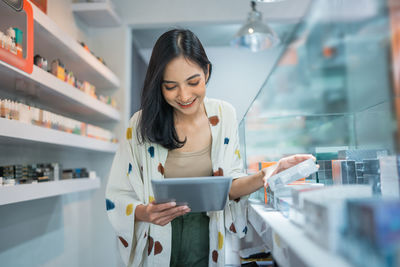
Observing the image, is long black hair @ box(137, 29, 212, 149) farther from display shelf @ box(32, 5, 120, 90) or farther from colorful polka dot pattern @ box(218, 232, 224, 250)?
display shelf @ box(32, 5, 120, 90)

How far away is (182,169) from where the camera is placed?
3.85 ft

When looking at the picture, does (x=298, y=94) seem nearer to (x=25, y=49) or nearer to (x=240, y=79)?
(x=25, y=49)

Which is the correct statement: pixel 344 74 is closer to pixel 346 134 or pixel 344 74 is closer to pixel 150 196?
pixel 346 134

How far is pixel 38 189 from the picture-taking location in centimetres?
158

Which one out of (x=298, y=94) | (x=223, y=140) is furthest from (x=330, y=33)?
(x=223, y=140)

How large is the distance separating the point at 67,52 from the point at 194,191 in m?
1.70

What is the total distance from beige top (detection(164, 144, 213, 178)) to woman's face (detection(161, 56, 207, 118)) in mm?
177

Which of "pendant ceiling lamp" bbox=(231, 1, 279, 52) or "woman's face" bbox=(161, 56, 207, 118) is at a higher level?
"pendant ceiling lamp" bbox=(231, 1, 279, 52)

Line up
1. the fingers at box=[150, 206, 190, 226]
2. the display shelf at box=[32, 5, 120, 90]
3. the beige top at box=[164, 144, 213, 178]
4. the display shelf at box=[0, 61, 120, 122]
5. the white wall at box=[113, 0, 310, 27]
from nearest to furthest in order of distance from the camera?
the fingers at box=[150, 206, 190, 226] → the beige top at box=[164, 144, 213, 178] → the display shelf at box=[0, 61, 120, 122] → the display shelf at box=[32, 5, 120, 90] → the white wall at box=[113, 0, 310, 27]

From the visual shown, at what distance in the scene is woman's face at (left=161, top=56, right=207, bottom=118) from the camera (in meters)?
1.08

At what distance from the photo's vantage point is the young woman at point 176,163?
3.56 feet

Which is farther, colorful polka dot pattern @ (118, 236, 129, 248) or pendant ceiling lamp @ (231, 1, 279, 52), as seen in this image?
pendant ceiling lamp @ (231, 1, 279, 52)

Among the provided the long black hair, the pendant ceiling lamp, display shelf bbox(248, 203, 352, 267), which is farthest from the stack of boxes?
the pendant ceiling lamp

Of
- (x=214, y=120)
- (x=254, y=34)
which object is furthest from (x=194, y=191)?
(x=254, y=34)
